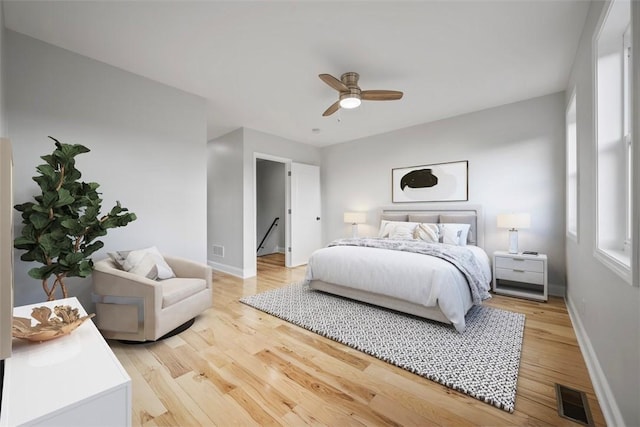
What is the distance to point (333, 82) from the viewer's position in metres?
2.50

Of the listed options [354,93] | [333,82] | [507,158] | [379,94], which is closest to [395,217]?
[507,158]

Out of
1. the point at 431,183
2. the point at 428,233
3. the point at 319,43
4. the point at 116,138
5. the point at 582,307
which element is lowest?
the point at 582,307

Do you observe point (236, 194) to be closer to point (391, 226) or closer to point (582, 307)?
point (391, 226)

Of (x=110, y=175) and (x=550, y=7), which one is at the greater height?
(x=550, y=7)

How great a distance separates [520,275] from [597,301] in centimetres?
171

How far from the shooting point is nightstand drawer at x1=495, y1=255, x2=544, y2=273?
3.21 meters

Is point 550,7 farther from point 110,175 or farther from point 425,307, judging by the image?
point 110,175

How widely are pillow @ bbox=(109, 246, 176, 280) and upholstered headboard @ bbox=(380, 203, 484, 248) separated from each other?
3.62m

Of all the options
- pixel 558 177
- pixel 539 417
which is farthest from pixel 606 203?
pixel 558 177

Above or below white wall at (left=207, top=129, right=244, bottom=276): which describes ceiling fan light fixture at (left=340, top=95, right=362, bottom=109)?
above

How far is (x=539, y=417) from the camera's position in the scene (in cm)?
147

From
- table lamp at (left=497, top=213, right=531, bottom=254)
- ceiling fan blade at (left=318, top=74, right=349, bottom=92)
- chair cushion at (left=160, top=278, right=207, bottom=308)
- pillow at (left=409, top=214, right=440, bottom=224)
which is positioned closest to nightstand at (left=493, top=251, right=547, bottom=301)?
table lamp at (left=497, top=213, right=531, bottom=254)

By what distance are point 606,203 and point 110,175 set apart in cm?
416

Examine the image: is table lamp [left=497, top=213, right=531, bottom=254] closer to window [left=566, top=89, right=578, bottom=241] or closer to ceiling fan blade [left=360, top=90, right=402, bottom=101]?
window [left=566, top=89, right=578, bottom=241]
